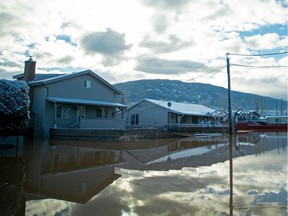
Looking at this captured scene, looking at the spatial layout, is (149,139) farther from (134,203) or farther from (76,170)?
(134,203)

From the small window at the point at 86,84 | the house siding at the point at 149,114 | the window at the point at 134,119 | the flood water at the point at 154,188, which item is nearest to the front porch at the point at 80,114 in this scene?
the small window at the point at 86,84

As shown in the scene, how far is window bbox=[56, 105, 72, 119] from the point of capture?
27.4m

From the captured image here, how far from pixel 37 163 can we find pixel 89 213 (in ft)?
21.1

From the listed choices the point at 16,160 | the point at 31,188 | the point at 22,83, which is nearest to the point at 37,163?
the point at 16,160

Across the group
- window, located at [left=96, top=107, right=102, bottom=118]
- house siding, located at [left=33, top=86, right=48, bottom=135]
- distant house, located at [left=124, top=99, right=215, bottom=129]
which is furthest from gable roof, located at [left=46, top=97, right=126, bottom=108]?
distant house, located at [left=124, top=99, right=215, bottom=129]

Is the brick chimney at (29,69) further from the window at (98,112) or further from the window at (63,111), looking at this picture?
the window at (98,112)

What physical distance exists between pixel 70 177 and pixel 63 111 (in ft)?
65.7

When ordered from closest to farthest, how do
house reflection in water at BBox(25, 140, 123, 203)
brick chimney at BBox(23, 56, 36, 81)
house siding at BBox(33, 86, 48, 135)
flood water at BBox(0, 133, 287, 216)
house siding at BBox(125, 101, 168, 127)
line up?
flood water at BBox(0, 133, 287, 216) < house reflection in water at BBox(25, 140, 123, 203) < house siding at BBox(33, 86, 48, 135) < brick chimney at BBox(23, 56, 36, 81) < house siding at BBox(125, 101, 168, 127)

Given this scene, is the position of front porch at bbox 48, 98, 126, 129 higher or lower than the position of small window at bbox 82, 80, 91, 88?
lower

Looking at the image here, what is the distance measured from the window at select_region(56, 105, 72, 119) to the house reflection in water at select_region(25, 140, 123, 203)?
52.1ft

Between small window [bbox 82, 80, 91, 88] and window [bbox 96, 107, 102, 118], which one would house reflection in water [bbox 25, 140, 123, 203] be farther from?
window [bbox 96, 107, 102, 118]

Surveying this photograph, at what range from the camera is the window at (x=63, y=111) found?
27.4 m

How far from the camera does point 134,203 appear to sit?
5.98 meters

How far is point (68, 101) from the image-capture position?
1041 inches
